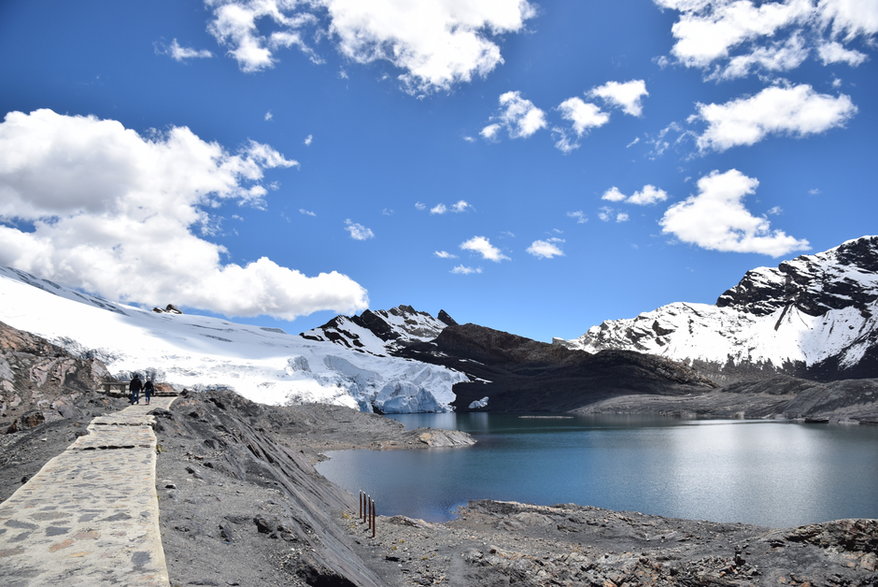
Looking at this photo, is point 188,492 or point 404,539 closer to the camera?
point 188,492

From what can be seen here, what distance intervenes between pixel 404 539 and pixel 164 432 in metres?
9.38

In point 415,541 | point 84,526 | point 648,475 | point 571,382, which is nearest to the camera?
point 84,526

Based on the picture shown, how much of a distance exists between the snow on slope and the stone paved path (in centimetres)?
7050

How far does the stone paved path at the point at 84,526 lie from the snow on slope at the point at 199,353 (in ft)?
231

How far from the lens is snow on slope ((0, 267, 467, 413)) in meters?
75.1

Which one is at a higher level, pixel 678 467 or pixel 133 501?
pixel 133 501

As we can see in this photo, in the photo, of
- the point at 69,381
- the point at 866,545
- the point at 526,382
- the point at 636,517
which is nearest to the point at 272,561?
the point at 866,545

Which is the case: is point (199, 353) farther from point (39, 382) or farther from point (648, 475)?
point (648, 475)

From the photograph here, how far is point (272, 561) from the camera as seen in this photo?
8727mm

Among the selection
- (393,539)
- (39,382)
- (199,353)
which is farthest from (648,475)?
(199,353)

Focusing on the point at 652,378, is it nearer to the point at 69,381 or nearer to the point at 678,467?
the point at 678,467

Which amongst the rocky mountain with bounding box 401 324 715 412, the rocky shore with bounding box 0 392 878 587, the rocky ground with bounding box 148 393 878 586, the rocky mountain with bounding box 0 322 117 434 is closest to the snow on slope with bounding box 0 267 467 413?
the rocky mountain with bounding box 401 324 715 412

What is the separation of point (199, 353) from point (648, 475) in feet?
249

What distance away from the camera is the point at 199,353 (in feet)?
294
